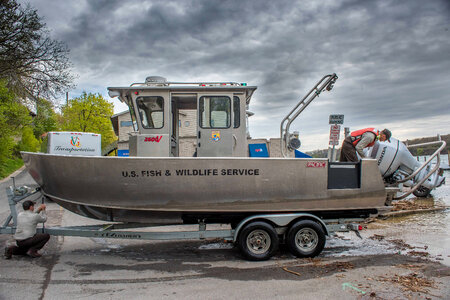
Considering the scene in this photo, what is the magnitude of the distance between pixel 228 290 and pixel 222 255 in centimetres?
176

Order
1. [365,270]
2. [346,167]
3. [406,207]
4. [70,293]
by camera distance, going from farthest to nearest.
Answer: [406,207], [346,167], [365,270], [70,293]

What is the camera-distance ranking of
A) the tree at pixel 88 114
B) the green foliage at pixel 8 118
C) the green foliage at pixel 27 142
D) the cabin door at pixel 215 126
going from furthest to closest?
the tree at pixel 88 114 → the green foliage at pixel 27 142 → the green foliage at pixel 8 118 → the cabin door at pixel 215 126

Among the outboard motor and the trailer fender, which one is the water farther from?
the outboard motor

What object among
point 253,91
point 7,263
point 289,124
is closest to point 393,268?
point 289,124

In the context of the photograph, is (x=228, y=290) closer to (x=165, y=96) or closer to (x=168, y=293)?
(x=168, y=293)

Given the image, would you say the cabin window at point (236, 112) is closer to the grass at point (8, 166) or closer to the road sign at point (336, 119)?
the road sign at point (336, 119)

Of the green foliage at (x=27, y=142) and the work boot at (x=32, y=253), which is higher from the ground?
the green foliage at (x=27, y=142)

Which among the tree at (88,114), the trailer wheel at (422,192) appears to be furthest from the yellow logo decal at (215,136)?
the tree at (88,114)

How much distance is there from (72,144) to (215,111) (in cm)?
260

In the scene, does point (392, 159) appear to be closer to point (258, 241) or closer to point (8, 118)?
point (258, 241)

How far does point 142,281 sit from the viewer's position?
4781 mm

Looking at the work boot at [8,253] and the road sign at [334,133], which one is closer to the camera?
the work boot at [8,253]

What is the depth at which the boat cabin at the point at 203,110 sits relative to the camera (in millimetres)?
6086

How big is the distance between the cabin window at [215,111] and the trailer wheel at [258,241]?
73.6 inches
